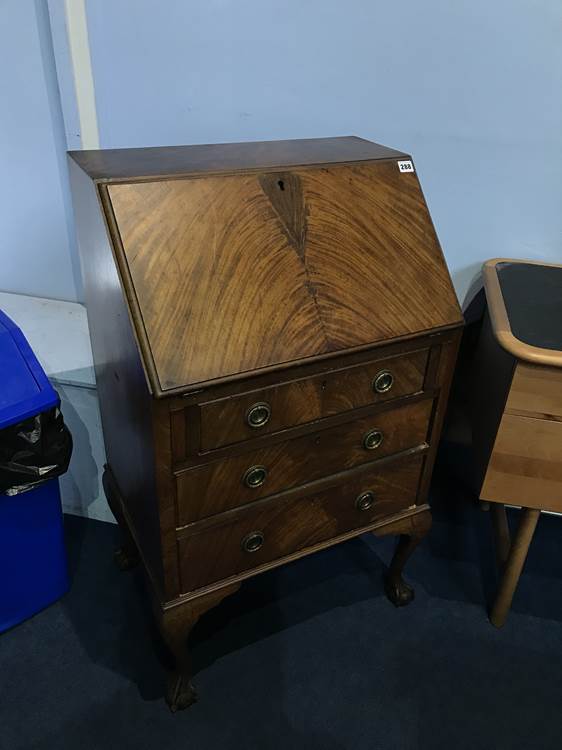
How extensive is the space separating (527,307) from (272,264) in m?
0.73

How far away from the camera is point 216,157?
1329mm

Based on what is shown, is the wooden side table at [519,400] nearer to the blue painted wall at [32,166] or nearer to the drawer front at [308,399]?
the drawer front at [308,399]

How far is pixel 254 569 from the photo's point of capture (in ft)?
4.69

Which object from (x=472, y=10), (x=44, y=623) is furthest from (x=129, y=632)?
(x=472, y=10)

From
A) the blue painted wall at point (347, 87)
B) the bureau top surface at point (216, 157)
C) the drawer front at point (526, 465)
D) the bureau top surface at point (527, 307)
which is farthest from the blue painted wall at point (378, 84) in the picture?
the drawer front at point (526, 465)

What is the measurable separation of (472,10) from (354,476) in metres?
1.16

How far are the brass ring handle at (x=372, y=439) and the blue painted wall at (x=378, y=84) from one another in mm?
749

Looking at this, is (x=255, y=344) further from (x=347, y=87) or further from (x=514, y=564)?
(x=514, y=564)

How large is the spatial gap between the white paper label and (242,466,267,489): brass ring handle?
2.30ft

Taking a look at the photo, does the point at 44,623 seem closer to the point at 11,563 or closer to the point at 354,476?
the point at 11,563

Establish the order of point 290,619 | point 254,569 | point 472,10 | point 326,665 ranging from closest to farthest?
point 254,569 → point 472,10 → point 326,665 → point 290,619

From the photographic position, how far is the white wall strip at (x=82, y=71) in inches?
63.4

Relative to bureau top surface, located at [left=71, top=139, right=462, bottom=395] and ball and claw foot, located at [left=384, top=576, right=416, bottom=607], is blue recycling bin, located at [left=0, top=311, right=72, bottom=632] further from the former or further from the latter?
ball and claw foot, located at [left=384, top=576, right=416, bottom=607]

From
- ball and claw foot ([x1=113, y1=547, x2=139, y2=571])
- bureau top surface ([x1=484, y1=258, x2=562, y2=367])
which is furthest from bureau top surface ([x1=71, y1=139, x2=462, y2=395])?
ball and claw foot ([x1=113, y1=547, x2=139, y2=571])
